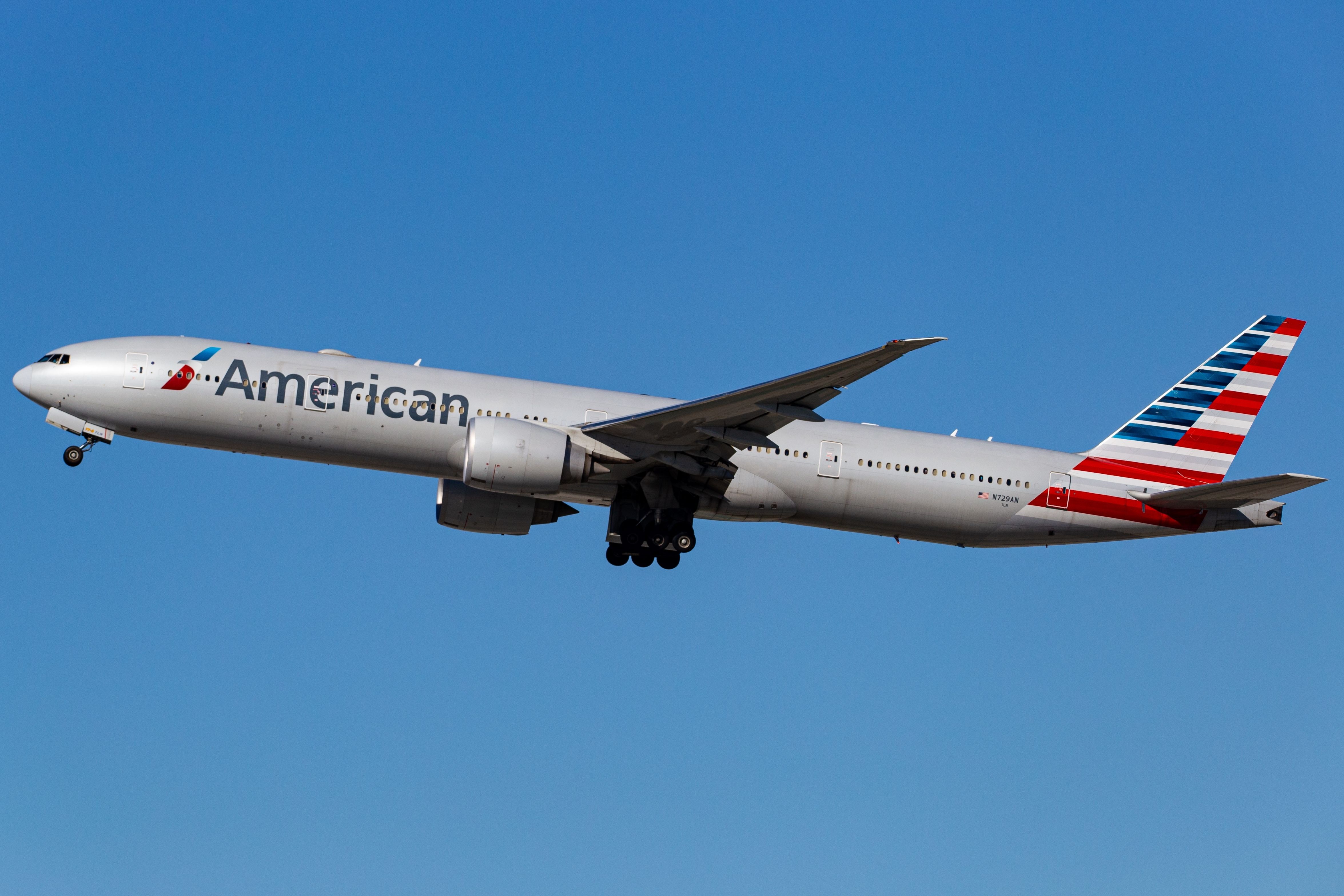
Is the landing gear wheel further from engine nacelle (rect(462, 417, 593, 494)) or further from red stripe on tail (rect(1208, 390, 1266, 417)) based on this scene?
red stripe on tail (rect(1208, 390, 1266, 417))

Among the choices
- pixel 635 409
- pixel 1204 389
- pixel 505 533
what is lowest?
pixel 505 533

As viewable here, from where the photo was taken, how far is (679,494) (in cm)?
3120

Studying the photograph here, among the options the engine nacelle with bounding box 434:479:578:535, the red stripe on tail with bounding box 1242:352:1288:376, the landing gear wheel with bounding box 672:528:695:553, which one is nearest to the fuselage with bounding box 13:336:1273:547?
the landing gear wheel with bounding box 672:528:695:553

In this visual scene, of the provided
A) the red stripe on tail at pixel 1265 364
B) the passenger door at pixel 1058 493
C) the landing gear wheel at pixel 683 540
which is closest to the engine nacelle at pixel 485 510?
the landing gear wheel at pixel 683 540

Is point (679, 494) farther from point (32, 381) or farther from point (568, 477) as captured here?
point (32, 381)

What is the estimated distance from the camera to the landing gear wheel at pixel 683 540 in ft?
102

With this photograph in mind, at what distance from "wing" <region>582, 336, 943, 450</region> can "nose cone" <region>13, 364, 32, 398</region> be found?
42.6 feet

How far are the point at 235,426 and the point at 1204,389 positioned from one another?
25.4 meters

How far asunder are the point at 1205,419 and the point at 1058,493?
5.51m

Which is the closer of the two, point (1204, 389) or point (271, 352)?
point (271, 352)

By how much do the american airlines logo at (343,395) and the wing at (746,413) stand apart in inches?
138

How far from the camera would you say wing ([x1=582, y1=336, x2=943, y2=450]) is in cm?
2592

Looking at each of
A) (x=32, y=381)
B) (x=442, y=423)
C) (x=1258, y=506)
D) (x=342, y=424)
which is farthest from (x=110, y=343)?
(x=1258, y=506)

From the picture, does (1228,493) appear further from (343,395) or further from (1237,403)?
(343,395)
